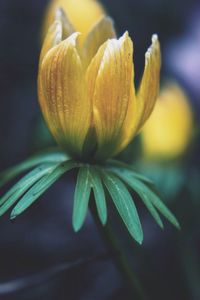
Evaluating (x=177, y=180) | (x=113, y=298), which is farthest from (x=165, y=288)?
(x=177, y=180)

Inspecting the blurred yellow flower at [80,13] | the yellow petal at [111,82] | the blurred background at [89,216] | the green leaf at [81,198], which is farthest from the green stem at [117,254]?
the blurred yellow flower at [80,13]

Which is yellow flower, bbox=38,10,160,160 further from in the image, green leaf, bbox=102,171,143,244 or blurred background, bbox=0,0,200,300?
blurred background, bbox=0,0,200,300

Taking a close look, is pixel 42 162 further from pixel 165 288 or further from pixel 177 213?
pixel 165 288

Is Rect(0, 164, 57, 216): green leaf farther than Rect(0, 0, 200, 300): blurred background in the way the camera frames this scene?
No

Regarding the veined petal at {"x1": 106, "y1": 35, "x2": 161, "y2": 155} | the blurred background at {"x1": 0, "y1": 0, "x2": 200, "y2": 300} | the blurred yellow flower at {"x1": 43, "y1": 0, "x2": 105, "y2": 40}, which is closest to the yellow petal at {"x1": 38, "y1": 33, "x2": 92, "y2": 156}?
the veined petal at {"x1": 106, "y1": 35, "x2": 161, "y2": 155}

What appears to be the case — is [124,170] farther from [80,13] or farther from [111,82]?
[80,13]
